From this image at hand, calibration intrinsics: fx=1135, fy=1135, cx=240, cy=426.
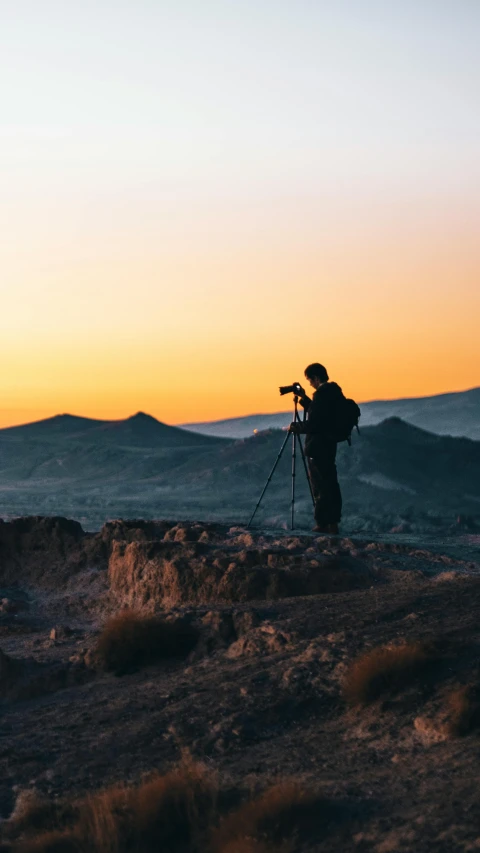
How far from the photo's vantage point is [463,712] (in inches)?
306

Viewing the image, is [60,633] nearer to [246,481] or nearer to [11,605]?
[11,605]

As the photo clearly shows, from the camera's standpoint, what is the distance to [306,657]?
30.9ft

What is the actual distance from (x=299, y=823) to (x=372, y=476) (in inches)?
1688

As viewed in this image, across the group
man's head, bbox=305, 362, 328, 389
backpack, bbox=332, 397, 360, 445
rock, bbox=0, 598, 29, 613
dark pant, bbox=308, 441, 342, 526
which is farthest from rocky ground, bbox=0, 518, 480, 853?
man's head, bbox=305, 362, 328, 389

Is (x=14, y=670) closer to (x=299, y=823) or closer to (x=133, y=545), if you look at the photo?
(x=133, y=545)

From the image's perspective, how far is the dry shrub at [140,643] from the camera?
10.4 metres

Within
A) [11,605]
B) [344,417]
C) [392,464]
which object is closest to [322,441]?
[344,417]

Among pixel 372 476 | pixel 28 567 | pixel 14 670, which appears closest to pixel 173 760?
pixel 14 670

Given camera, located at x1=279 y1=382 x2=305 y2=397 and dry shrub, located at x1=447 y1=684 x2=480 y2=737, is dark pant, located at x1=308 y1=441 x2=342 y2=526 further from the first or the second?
dry shrub, located at x1=447 y1=684 x2=480 y2=737

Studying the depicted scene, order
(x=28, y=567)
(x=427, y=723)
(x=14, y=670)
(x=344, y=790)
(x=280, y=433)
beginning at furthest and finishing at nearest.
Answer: (x=280, y=433)
(x=28, y=567)
(x=14, y=670)
(x=427, y=723)
(x=344, y=790)

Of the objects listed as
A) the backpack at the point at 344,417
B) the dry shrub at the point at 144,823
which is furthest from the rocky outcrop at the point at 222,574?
the dry shrub at the point at 144,823

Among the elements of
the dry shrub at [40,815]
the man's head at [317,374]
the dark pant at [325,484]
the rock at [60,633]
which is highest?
the man's head at [317,374]

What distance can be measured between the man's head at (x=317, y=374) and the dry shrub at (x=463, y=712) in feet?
22.9

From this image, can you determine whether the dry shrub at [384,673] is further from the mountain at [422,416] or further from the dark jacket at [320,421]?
the mountain at [422,416]
